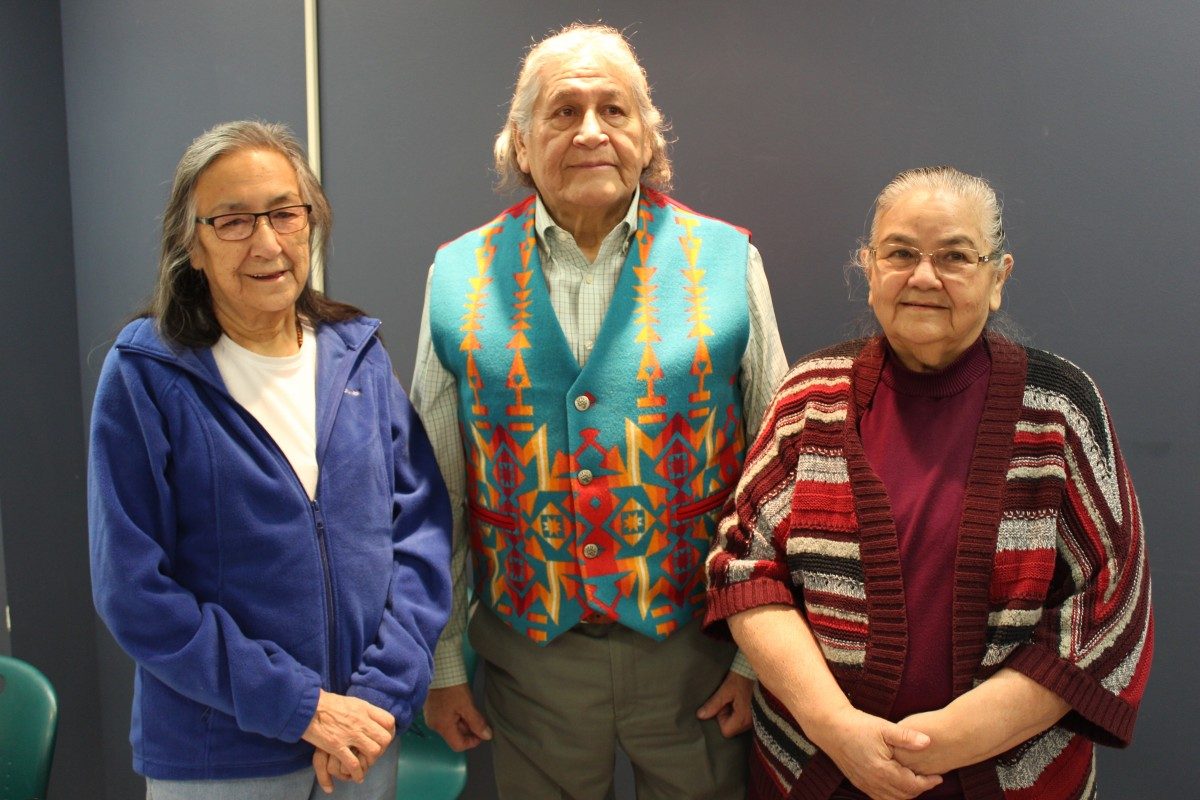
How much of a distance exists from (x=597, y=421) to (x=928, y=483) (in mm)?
585

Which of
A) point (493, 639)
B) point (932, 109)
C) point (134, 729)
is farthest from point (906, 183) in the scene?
point (134, 729)

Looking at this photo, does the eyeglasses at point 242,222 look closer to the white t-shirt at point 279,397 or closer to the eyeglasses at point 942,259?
the white t-shirt at point 279,397

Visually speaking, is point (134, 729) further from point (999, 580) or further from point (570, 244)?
point (999, 580)

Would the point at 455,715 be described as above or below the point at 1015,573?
below

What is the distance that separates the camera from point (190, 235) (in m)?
1.70

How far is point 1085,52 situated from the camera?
2039 mm

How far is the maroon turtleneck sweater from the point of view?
5.42 ft

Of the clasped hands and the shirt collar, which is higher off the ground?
the shirt collar

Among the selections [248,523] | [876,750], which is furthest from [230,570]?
[876,750]

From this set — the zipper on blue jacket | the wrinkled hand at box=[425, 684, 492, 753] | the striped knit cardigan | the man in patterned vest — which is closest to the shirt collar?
the man in patterned vest

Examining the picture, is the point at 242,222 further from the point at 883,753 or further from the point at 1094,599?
the point at 1094,599

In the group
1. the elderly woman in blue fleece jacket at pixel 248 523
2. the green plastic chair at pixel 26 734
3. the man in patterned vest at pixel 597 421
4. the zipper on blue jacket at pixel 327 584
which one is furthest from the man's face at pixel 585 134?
the green plastic chair at pixel 26 734

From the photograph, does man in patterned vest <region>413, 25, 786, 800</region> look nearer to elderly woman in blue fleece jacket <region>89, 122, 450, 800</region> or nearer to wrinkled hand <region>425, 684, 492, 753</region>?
wrinkled hand <region>425, 684, 492, 753</region>

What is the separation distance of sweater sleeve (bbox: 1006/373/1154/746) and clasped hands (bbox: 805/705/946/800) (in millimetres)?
203
